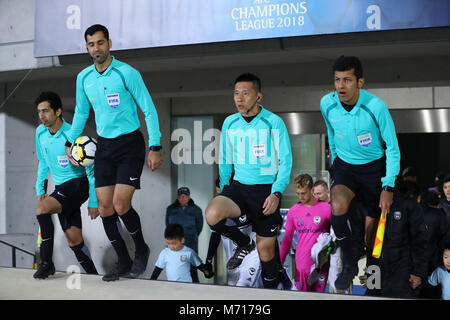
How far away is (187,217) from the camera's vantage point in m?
6.98

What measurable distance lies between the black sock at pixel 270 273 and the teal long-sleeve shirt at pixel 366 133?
3.11 ft

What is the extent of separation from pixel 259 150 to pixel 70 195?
5.33 ft

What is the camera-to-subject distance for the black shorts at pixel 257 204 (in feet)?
14.5

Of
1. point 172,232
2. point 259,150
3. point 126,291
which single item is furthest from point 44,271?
point 259,150

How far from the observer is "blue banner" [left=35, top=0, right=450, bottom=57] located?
4840 millimetres

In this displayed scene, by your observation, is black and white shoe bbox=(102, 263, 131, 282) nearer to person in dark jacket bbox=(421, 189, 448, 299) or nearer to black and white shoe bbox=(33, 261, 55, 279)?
black and white shoe bbox=(33, 261, 55, 279)

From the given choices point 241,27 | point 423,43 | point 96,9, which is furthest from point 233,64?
point 423,43

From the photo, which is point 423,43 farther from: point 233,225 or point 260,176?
point 233,225

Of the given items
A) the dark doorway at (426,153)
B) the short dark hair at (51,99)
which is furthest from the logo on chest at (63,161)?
the dark doorway at (426,153)

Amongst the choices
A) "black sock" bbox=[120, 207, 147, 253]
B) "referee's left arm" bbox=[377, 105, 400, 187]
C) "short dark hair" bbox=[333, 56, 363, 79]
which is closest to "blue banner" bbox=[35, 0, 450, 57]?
"short dark hair" bbox=[333, 56, 363, 79]

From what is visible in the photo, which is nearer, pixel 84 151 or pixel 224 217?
pixel 224 217

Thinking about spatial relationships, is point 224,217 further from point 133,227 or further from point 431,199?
point 431,199

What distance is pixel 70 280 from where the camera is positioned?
451 cm

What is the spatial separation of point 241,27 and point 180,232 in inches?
Answer: 72.8
